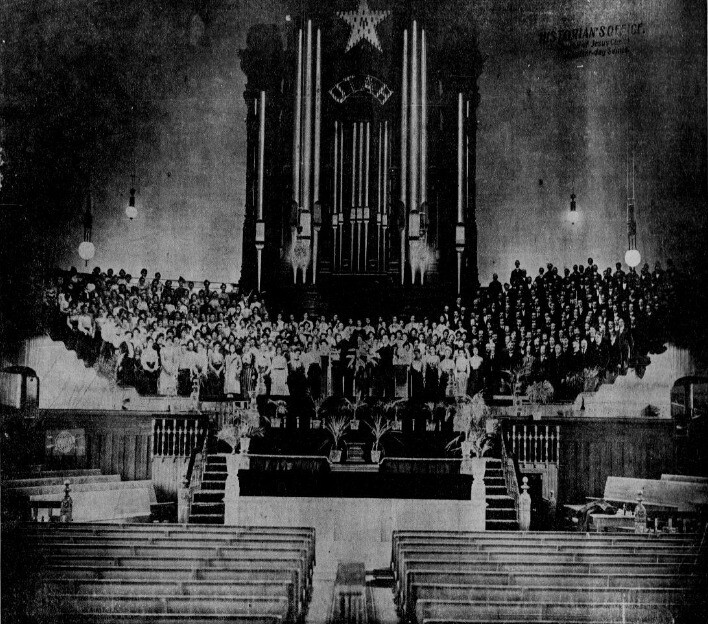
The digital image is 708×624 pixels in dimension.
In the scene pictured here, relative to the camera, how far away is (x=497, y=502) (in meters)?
6.95

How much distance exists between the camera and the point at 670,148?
6.46 m

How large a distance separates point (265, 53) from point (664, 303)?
412cm

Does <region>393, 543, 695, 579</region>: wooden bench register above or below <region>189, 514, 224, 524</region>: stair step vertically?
below

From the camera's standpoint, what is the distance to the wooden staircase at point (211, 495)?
22.7 ft

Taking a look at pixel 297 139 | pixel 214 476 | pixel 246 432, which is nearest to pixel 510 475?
pixel 246 432

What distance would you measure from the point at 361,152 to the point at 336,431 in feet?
8.30

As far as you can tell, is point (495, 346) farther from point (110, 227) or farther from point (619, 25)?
point (110, 227)

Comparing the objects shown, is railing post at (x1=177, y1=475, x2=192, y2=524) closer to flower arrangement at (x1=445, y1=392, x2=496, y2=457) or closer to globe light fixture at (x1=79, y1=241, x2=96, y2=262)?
globe light fixture at (x1=79, y1=241, x2=96, y2=262)

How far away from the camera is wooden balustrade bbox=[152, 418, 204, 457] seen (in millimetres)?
6969

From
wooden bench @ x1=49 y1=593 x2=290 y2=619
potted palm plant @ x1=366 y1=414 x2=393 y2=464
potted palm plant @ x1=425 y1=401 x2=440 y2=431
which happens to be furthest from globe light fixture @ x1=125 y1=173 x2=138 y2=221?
wooden bench @ x1=49 y1=593 x2=290 y2=619

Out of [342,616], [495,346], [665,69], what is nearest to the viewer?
[342,616]

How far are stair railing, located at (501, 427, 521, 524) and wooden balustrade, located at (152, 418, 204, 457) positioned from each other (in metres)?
2.76

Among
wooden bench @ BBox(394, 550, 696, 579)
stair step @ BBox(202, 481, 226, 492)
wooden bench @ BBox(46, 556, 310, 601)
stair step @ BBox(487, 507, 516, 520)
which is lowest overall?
wooden bench @ BBox(46, 556, 310, 601)

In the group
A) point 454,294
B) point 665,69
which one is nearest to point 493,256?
point 454,294
